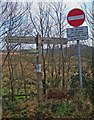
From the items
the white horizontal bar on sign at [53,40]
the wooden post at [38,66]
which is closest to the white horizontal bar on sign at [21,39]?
the wooden post at [38,66]

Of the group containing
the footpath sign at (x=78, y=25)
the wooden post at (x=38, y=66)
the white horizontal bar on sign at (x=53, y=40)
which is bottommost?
the wooden post at (x=38, y=66)

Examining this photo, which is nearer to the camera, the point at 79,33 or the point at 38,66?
the point at 79,33

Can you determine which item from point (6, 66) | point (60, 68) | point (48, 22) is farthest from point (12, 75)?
point (48, 22)

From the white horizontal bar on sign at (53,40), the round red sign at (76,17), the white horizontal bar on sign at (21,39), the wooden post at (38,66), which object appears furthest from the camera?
the white horizontal bar on sign at (53,40)

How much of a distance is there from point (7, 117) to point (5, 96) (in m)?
1.11

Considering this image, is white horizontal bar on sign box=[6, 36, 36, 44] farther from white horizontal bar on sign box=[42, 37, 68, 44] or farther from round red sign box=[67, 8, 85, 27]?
round red sign box=[67, 8, 85, 27]

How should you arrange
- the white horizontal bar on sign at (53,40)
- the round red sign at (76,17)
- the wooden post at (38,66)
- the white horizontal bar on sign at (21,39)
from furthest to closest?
1. the white horizontal bar on sign at (53,40)
2. the white horizontal bar on sign at (21,39)
3. the wooden post at (38,66)
4. the round red sign at (76,17)

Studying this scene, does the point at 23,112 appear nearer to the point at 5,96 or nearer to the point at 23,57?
the point at 5,96

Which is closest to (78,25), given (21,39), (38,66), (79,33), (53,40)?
(79,33)

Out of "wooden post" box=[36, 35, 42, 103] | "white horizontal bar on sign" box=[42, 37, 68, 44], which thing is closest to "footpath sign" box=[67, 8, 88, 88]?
"wooden post" box=[36, 35, 42, 103]

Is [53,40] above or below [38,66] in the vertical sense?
above

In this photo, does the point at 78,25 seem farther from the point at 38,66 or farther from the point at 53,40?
the point at 38,66

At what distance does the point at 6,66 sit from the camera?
729 centimetres

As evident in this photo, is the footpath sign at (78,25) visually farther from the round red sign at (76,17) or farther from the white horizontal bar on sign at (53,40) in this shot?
the white horizontal bar on sign at (53,40)
